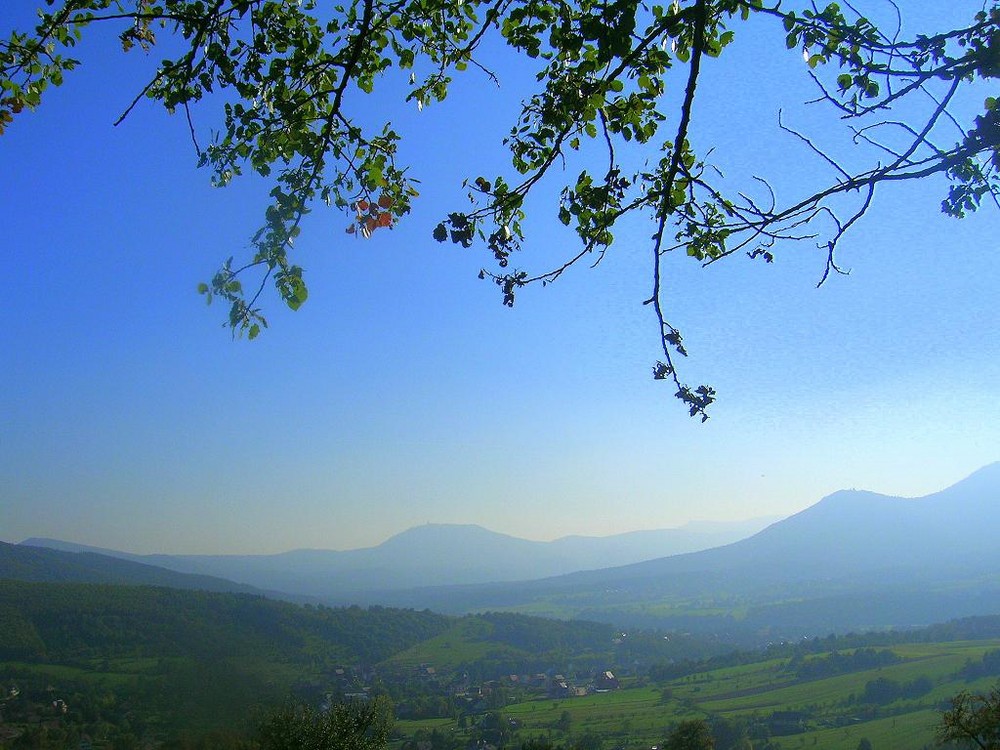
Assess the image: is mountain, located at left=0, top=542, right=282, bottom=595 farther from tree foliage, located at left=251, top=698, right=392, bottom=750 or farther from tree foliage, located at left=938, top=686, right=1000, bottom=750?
tree foliage, located at left=938, top=686, right=1000, bottom=750

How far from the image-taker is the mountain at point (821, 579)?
86.3m

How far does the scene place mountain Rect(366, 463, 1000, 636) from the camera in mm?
86312

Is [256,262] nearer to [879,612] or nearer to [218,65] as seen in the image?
[218,65]

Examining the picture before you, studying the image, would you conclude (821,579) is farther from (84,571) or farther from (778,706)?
(84,571)

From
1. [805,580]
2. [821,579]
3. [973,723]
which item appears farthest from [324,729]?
[821,579]

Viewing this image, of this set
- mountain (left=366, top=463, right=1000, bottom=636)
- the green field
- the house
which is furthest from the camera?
mountain (left=366, top=463, right=1000, bottom=636)

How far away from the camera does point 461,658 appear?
57250mm

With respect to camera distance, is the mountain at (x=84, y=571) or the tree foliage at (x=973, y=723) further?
the mountain at (x=84, y=571)

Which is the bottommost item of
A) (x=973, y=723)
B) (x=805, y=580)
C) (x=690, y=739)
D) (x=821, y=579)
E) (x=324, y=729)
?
(x=805, y=580)

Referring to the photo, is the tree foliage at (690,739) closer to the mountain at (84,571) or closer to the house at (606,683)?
the house at (606,683)

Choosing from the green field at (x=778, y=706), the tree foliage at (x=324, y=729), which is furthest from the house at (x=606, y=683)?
the tree foliage at (x=324, y=729)

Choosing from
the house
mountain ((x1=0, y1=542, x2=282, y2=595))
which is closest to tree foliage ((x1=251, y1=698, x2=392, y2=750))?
the house

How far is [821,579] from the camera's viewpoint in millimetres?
128375

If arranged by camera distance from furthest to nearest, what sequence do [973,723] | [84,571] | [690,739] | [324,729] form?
[84,571], [690,739], [324,729], [973,723]
